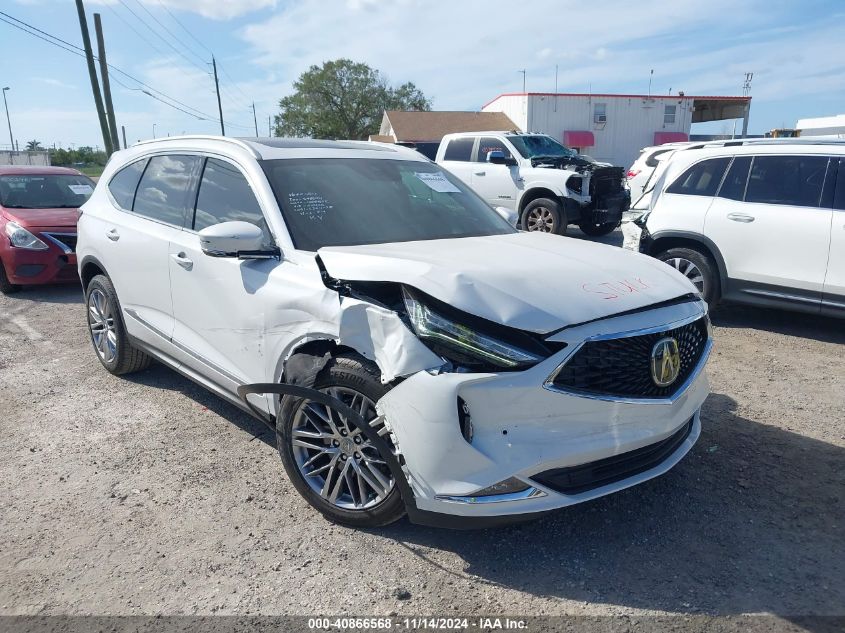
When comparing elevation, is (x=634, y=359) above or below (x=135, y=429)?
above

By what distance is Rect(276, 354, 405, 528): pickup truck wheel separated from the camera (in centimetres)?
282

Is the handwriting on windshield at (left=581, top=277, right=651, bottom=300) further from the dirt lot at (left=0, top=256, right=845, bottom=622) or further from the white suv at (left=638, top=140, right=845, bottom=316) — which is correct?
the white suv at (left=638, top=140, right=845, bottom=316)

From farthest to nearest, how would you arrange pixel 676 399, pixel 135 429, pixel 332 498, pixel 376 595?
1. pixel 135 429
2. pixel 332 498
3. pixel 676 399
4. pixel 376 595

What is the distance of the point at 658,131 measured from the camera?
1656 inches

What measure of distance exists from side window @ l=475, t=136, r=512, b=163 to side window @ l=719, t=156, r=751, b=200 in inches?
246

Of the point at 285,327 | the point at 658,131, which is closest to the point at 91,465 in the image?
the point at 285,327

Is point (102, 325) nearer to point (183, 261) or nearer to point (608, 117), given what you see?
point (183, 261)

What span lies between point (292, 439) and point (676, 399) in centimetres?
179

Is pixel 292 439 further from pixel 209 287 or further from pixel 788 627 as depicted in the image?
pixel 788 627

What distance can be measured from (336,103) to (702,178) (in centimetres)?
6445

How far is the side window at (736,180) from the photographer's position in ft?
21.3

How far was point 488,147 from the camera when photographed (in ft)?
42.1

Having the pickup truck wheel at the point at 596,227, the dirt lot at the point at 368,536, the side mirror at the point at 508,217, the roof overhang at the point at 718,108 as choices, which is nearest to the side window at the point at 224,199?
the dirt lot at the point at 368,536

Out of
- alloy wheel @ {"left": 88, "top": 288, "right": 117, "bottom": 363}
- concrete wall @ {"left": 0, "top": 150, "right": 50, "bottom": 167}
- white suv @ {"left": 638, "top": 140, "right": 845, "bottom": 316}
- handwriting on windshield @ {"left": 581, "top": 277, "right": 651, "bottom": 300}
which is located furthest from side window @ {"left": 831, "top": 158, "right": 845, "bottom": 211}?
concrete wall @ {"left": 0, "top": 150, "right": 50, "bottom": 167}
